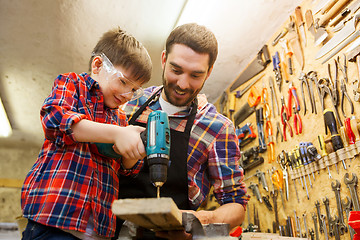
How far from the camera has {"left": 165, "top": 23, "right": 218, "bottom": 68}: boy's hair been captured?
5.59 feet

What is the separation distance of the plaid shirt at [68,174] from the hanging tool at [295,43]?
201cm

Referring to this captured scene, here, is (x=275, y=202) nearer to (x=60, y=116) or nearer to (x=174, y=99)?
(x=174, y=99)

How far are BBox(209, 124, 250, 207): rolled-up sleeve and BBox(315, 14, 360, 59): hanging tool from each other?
3.59 feet

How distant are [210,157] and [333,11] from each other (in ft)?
4.88

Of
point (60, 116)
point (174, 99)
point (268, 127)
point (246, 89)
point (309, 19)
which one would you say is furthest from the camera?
point (246, 89)

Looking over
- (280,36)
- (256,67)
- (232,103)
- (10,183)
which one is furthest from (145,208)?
(10,183)

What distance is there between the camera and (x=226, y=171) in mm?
1740

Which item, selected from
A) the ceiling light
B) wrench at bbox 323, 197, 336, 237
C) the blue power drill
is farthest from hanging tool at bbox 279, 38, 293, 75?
the ceiling light

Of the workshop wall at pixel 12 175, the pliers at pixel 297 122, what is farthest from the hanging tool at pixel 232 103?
the workshop wall at pixel 12 175

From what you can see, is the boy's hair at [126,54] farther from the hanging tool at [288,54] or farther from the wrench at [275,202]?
the wrench at [275,202]

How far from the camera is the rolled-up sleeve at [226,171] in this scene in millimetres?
1717

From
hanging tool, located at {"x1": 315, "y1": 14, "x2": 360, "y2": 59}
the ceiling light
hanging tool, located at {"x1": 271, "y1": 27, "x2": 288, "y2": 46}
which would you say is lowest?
hanging tool, located at {"x1": 315, "y1": 14, "x2": 360, "y2": 59}

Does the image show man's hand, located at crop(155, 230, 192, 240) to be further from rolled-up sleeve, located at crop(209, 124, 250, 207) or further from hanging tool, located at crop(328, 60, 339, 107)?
hanging tool, located at crop(328, 60, 339, 107)

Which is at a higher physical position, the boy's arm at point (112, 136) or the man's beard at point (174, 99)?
the man's beard at point (174, 99)
